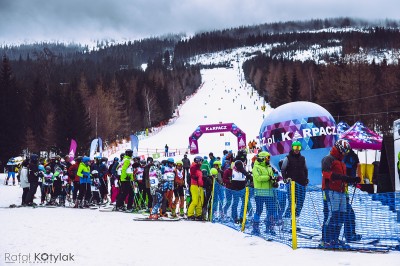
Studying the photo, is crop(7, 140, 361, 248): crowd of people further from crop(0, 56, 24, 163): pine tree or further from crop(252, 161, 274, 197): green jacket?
crop(0, 56, 24, 163): pine tree

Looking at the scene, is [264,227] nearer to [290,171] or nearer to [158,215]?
[290,171]

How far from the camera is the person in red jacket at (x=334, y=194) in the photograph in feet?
24.2

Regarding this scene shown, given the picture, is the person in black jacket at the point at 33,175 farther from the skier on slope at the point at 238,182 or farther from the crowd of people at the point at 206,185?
the skier on slope at the point at 238,182

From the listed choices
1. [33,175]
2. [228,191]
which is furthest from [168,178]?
[33,175]

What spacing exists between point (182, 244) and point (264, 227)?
5.70 ft

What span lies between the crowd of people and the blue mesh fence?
0.02 meters

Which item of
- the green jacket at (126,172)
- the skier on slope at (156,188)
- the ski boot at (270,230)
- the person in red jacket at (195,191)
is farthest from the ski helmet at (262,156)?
the green jacket at (126,172)

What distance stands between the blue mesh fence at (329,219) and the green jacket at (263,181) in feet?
0.07

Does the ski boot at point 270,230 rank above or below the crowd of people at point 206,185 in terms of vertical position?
below

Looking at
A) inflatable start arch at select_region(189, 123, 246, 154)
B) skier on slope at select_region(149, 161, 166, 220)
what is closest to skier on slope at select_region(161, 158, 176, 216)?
skier on slope at select_region(149, 161, 166, 220)

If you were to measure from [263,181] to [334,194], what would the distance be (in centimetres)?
193

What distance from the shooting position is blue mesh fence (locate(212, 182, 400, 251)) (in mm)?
7402

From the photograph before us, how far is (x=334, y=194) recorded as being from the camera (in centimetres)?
743

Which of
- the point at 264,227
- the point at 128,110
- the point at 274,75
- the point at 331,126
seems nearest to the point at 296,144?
the point at 264,227
